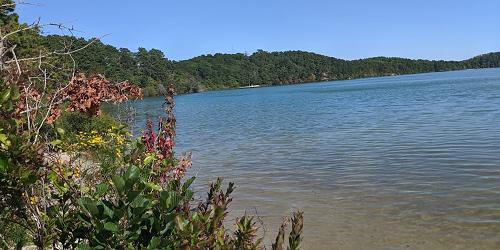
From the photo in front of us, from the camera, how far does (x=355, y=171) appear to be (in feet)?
41.6

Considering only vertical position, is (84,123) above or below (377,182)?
above

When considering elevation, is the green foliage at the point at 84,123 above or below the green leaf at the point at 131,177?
below

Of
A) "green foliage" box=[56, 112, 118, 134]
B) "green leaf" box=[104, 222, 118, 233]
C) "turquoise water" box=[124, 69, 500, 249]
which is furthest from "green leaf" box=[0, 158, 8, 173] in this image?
"green foliage" box=[56, 112, 118, 134]

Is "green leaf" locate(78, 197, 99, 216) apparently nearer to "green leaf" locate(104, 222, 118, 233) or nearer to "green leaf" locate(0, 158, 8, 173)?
"green leaf" locate(104, 222, 118, 233)

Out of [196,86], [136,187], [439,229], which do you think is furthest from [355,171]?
[196,86]

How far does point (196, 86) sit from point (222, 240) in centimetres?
17291

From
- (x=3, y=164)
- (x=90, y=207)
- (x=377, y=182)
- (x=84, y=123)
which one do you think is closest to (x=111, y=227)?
(x=90, y=207)

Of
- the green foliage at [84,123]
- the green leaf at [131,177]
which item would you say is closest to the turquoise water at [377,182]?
the green foliage at [84,123]

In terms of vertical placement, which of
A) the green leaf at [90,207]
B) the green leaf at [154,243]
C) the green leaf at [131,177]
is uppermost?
the green leaf at [131,177]

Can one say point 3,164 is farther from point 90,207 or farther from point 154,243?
point 154,243

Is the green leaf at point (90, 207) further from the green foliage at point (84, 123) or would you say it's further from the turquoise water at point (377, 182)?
the green foliage at point (84, 123)

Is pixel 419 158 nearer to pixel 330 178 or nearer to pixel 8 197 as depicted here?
pixel 330 178

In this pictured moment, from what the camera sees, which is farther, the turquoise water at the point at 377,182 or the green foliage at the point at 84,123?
the green foliage at the point at 84,123

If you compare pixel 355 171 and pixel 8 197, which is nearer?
pixel 8 197
